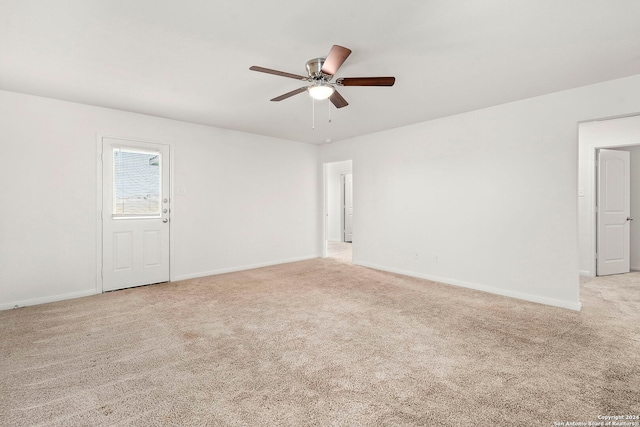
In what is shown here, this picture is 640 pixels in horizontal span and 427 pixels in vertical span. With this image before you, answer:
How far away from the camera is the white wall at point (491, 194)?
3.58 metres

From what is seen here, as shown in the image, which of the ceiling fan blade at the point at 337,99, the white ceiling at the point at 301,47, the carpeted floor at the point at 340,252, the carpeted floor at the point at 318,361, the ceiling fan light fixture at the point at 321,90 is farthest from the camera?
the carpeted floor at the point at 340,252

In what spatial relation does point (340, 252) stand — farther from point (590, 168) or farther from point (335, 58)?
point (335, 58)

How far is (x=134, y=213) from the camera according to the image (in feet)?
14.8

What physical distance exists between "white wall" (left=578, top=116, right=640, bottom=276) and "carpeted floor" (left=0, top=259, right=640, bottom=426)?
Answer: 1.12 m

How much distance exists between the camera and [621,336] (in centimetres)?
283

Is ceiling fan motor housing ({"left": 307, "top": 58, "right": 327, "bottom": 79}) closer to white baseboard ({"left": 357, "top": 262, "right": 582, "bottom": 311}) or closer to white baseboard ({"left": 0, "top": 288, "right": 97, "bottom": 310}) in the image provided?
white baseboard ({"left": 357, "top": 262, "right": 582, "bottom": 311})

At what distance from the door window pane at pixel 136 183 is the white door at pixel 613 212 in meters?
7.11

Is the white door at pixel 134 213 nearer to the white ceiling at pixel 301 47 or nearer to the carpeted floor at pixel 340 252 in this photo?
the white ceiling at pixel 301 47

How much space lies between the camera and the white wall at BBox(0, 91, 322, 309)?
3.67 meters

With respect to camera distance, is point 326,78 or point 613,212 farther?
point 613,212

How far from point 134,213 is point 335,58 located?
3.75 metres

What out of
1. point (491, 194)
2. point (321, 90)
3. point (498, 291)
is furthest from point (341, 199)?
point (321, 90)

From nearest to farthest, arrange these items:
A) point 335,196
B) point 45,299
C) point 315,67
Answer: point 315,67
point 45,299
point 335,196

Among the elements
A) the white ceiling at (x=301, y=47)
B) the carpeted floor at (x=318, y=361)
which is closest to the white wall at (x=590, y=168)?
the carpeted floor at (x=318, y=361)
